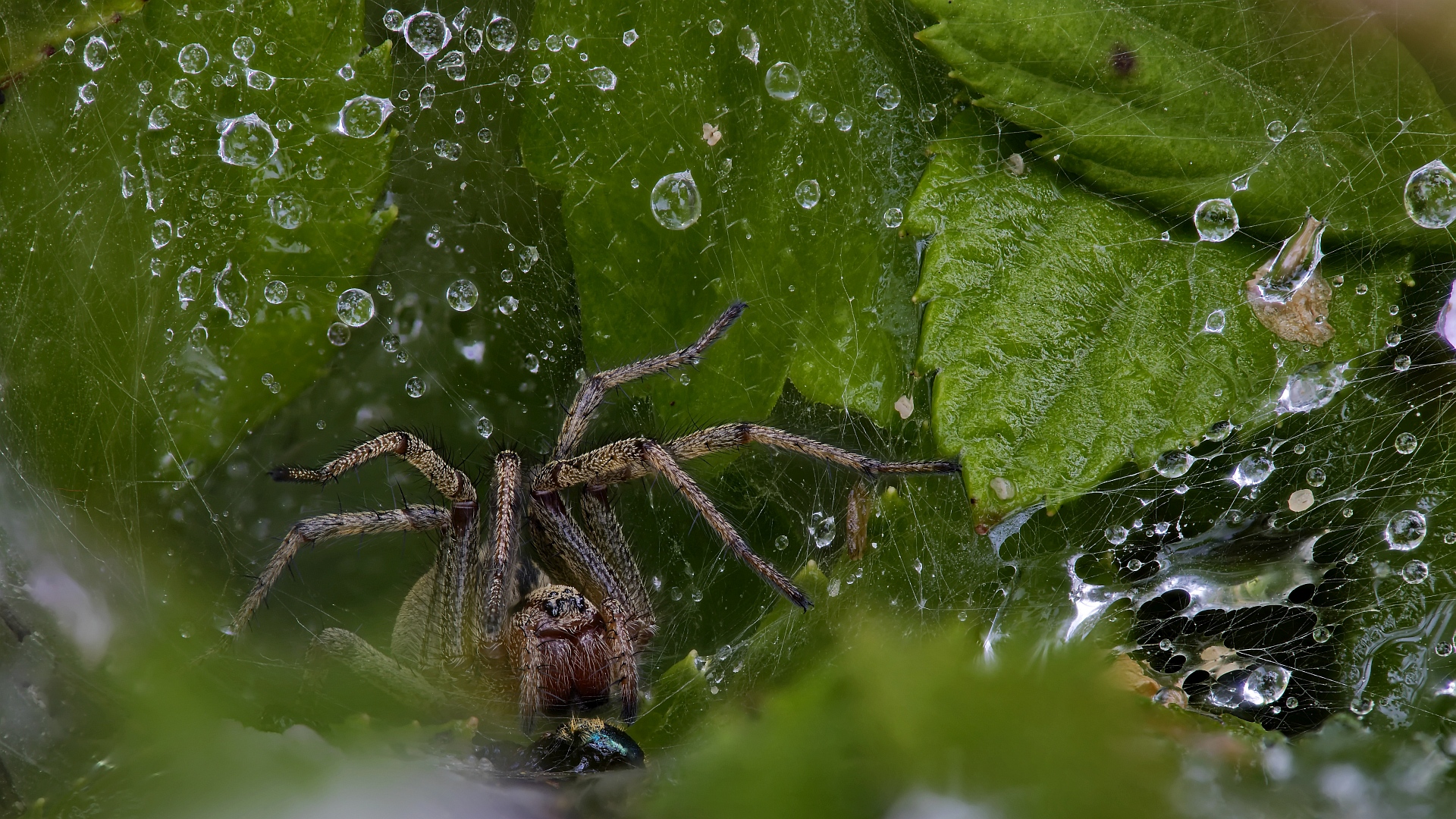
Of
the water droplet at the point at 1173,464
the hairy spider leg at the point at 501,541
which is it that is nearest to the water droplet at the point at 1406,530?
the water droplet at the point at 1173,464

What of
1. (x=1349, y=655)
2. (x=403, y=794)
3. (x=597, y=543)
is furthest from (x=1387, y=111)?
(x=403, y=794)

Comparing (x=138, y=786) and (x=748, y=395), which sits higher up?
(x=748, y=395)

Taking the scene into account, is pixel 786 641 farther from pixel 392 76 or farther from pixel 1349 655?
pixel 392 76

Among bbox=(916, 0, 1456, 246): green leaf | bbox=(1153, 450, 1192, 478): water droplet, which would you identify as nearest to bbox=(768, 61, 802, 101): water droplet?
bbox=(916, 0, 1456, 246): green leaf

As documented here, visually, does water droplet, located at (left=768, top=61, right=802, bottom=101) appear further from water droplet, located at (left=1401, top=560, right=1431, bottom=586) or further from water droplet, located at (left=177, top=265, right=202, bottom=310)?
water droplet, located at (left=1401, top=560, right=1431, bottom=586)

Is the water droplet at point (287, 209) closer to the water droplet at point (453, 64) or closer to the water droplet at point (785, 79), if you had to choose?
the water droplet at point (453, 64)

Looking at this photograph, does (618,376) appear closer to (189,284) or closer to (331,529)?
(331,529)

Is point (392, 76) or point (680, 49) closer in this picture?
point (680, 49)

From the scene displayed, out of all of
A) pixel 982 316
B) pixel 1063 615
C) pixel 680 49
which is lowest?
pixel 1063 615
